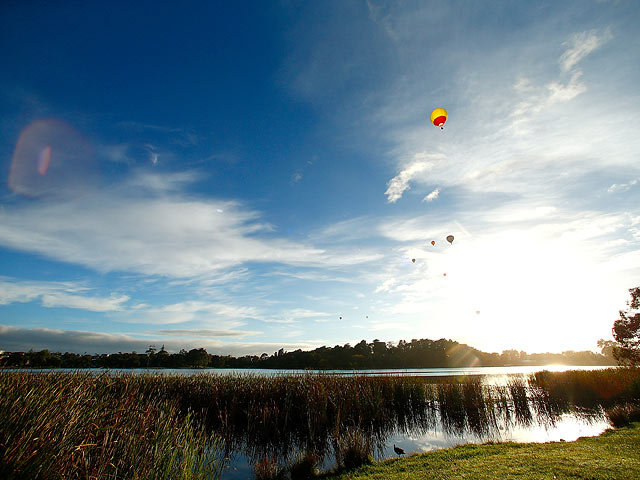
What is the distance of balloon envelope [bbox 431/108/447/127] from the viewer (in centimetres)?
1258

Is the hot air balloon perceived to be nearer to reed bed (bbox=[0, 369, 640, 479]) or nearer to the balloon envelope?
the balloon envelope

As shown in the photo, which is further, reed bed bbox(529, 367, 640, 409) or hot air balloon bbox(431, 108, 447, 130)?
reed bed bbox(529, 367, 640, 409)

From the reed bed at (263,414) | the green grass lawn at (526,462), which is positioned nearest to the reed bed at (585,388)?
the reed bed at (263,414)

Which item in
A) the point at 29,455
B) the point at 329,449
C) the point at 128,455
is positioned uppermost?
the point at 29,455

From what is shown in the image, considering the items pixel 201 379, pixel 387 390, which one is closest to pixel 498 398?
pixel 387 390

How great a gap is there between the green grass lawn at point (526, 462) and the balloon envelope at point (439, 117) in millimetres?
11383

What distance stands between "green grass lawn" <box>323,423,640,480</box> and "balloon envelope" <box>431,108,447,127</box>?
37.3 feet

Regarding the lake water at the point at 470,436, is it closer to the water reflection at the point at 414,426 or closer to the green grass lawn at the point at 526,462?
the water reflection at the point at 414,426

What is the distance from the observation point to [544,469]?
7.93m

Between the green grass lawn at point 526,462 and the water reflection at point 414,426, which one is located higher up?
the green grass lawn at point 526,462

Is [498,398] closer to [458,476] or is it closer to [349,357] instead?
[458,476]

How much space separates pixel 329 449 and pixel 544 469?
858cm

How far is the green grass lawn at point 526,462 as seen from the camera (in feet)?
24.9

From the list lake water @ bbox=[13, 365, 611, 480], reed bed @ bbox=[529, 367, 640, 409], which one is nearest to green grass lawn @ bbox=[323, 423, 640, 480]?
lake water @ bbox=[13, 365, 611, 480]
